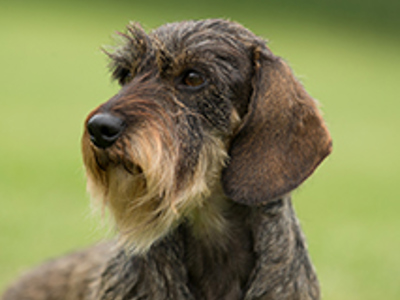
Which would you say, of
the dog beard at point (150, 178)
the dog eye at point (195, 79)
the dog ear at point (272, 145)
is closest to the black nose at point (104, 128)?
the dog beard at point (150, 178)

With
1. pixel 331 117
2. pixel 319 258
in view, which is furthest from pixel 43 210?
pixel 331 117

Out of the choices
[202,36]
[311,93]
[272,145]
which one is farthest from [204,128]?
[311,93]

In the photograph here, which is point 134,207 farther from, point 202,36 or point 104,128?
point 202,36

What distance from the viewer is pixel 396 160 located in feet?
50.3

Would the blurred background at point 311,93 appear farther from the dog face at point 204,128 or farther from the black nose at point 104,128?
the black nose at point 104,128

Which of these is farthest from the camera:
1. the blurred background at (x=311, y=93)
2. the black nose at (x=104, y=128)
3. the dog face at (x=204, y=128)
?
the blurred background at (x=311, y=93)

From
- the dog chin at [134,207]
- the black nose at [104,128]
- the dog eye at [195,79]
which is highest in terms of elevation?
the dog eye at [195,79]

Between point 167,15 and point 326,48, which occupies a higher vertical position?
point 167,15

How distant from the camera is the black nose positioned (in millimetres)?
3588

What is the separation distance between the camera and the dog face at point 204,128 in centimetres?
380

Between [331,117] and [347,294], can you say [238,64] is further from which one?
[331,117]

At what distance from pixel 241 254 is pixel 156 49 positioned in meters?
1.28

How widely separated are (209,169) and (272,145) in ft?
1.25

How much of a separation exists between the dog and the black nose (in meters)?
0.06
